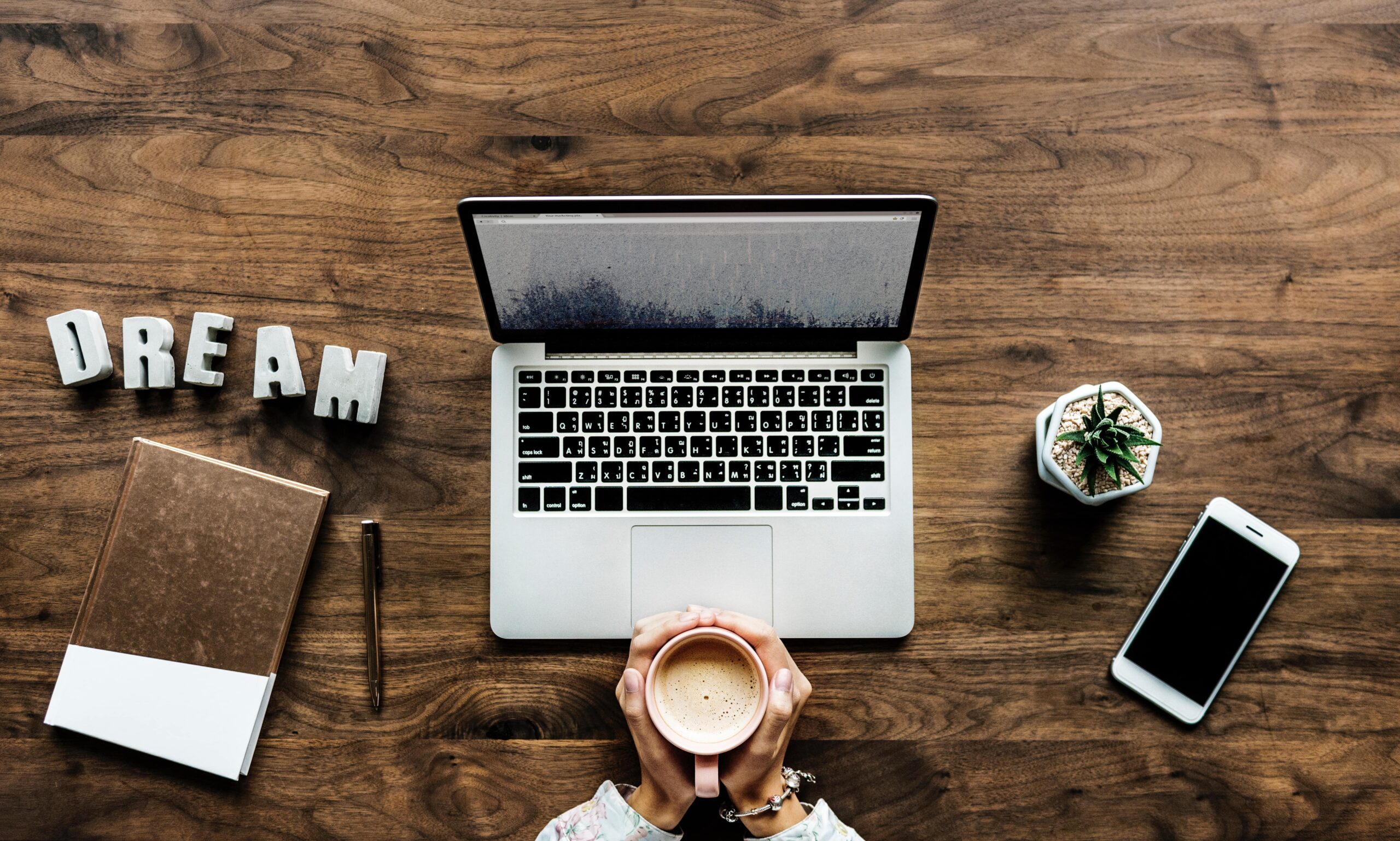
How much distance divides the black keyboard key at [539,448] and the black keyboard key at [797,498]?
27cm

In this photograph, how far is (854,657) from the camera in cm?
95

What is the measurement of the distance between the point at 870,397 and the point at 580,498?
35 cm

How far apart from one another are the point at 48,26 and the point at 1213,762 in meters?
1.65

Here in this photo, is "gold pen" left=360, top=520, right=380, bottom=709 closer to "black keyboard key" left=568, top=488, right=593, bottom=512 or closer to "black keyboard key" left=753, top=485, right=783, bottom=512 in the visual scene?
"black keyboard key" left=568, top=488, right=593, bottom=512

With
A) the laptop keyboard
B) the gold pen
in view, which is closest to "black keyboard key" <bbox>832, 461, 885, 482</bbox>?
the laptop keyboard

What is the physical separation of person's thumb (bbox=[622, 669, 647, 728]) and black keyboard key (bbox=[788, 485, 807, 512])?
247mm

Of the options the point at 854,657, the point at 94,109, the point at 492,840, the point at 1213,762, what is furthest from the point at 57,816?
the point at 1213,762

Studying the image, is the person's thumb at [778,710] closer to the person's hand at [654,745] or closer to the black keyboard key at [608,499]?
the person's hand at [654,745]

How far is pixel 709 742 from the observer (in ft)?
2.83

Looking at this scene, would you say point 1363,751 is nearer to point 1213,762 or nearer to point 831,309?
point 1213,762

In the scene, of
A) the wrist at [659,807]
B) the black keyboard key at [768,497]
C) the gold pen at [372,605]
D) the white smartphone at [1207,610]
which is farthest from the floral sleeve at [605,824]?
the white smartphone at [1207,610]

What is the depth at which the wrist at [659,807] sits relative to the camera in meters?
0.90

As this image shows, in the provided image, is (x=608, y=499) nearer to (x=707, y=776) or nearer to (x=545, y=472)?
(x=545, y=472)

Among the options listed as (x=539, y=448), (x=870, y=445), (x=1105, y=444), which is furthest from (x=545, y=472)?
(x=1105, y=444)
